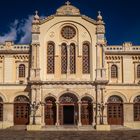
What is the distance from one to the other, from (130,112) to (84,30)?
10179mm

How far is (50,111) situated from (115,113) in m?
7.04

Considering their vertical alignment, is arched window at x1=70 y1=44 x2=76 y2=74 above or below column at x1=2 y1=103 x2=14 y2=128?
above

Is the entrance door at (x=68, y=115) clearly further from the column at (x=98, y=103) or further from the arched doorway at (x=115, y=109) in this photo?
the arched doorway at (x=115, y=109)

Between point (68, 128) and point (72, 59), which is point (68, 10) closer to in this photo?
point (72, 59)

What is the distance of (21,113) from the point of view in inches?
1559

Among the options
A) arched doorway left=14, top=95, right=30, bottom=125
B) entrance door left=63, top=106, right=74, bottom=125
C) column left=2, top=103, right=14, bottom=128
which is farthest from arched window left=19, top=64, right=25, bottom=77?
entrance door left=63, top=106, right=74, bottom=125

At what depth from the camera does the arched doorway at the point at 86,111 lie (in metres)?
39.0

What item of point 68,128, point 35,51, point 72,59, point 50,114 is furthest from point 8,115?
point 72,59

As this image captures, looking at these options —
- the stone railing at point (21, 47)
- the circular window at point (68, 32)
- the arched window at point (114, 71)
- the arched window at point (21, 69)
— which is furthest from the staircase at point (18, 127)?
the arched window at point (114, 71)

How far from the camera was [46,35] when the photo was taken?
40094 millimetres

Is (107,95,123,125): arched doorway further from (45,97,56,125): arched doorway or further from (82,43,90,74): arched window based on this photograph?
(45,97,56,125): arched doorway

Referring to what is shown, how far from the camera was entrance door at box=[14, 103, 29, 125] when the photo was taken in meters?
39.4

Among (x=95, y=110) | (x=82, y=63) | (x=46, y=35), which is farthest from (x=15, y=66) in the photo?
(x=95, y=110)

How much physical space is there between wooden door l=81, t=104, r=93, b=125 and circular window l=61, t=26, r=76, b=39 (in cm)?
770
